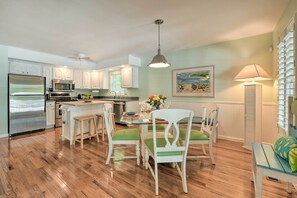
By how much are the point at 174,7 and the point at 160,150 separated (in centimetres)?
201

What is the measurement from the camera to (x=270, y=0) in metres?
2.05

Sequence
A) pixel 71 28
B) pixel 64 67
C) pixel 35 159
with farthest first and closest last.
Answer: pixel 64 67 < pixel 71 28 < pixel 35 159

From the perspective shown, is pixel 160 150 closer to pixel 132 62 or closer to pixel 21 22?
pixel 21 22

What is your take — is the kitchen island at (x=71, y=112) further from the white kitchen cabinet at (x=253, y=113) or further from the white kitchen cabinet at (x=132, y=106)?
the white kitchen cabinet at (x=253, y=113)

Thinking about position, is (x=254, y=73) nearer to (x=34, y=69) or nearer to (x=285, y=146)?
(x=285, y=146)

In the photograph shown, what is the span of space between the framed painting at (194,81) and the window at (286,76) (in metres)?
1.57

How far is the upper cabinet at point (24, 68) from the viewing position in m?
4.30

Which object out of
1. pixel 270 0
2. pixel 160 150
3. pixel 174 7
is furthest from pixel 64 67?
pixel 270 0

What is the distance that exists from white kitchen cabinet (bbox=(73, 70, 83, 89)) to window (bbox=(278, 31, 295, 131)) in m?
5.91

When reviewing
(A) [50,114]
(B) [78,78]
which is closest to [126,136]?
(A) [50,114]

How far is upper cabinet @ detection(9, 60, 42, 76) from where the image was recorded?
430 centimetres

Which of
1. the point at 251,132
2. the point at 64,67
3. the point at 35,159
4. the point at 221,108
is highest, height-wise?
the point at 64,67

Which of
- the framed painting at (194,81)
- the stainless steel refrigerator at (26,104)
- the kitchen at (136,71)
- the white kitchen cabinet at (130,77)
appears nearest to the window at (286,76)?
the kitchen at (136,71)

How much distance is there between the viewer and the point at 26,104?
13.9ft
